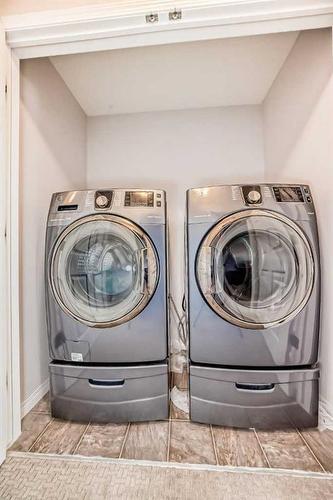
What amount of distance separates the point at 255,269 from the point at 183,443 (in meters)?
0.91

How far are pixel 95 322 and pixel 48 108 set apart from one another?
4.67 ft

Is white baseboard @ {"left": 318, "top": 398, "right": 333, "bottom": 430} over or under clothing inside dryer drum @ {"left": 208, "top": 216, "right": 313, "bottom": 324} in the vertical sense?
under

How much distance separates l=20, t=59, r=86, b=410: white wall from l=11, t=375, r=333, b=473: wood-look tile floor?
0.29m

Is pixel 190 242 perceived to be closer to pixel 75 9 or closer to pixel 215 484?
pixel 215 484

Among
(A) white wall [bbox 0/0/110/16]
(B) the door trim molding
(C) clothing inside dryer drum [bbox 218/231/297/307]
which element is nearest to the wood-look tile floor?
(C) clothing inside dryer drum [bbox 218/231/297/307]

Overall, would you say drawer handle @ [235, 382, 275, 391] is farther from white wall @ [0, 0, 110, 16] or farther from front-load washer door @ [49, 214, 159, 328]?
white wall @ [0, 0, 110, 16]

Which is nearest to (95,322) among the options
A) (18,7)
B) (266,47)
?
(18,7)

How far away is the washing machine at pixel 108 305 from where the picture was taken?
1400mm

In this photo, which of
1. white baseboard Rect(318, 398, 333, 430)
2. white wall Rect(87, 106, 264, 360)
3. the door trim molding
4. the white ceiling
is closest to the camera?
the door trim molding

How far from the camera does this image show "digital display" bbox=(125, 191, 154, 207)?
143 centimetres

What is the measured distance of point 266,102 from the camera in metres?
2.21

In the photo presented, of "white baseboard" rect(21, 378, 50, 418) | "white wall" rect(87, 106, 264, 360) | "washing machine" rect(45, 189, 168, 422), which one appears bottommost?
"white baseboard" rect(21, 378, 50, 418)

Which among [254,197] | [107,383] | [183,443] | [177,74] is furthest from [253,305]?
[177,74]

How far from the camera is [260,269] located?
1.39 metres
